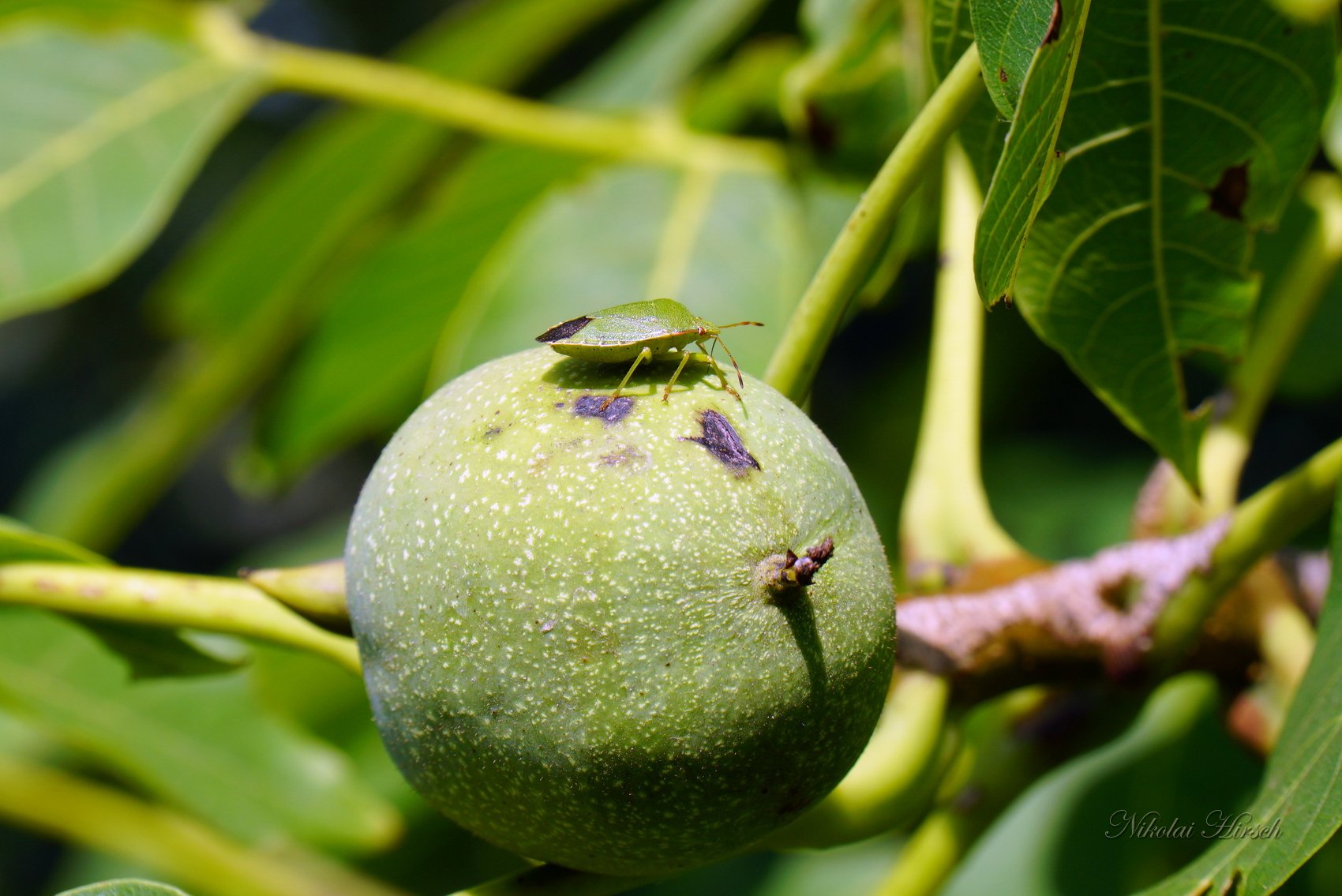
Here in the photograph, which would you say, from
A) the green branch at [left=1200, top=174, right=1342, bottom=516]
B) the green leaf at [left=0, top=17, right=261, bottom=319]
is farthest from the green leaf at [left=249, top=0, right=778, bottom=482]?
the green branch at [left=1200, top=174, right=1342, bottom=516]

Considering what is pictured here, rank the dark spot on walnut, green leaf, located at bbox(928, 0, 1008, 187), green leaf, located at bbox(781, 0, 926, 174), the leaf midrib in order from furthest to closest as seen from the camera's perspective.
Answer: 1. the leaf midrib
2. green leaf, located at bbox(781, 0, 926, 174)
3. green leaf, located at bbox(928, 0, 1008, 187)
4. the dark spot on walnut

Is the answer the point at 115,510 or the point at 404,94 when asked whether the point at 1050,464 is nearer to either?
the point at 404,94

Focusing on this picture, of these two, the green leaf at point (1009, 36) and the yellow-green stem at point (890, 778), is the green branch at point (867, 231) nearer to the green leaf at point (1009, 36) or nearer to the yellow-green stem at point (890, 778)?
the green leaf at point (1009, 36)

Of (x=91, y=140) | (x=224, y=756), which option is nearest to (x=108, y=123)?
(x=91, y=140)

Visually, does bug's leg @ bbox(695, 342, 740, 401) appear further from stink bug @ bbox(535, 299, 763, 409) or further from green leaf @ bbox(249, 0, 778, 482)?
green leaf @ bbox(249, 0, 778, 482)

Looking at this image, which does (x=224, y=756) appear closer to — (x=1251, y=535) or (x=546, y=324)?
(x=546, y=324)


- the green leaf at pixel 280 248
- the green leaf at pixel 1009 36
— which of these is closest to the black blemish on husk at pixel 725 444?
the green leaf at pixel 1009 36

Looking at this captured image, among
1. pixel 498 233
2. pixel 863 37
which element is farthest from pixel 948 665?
pixel 498 233
